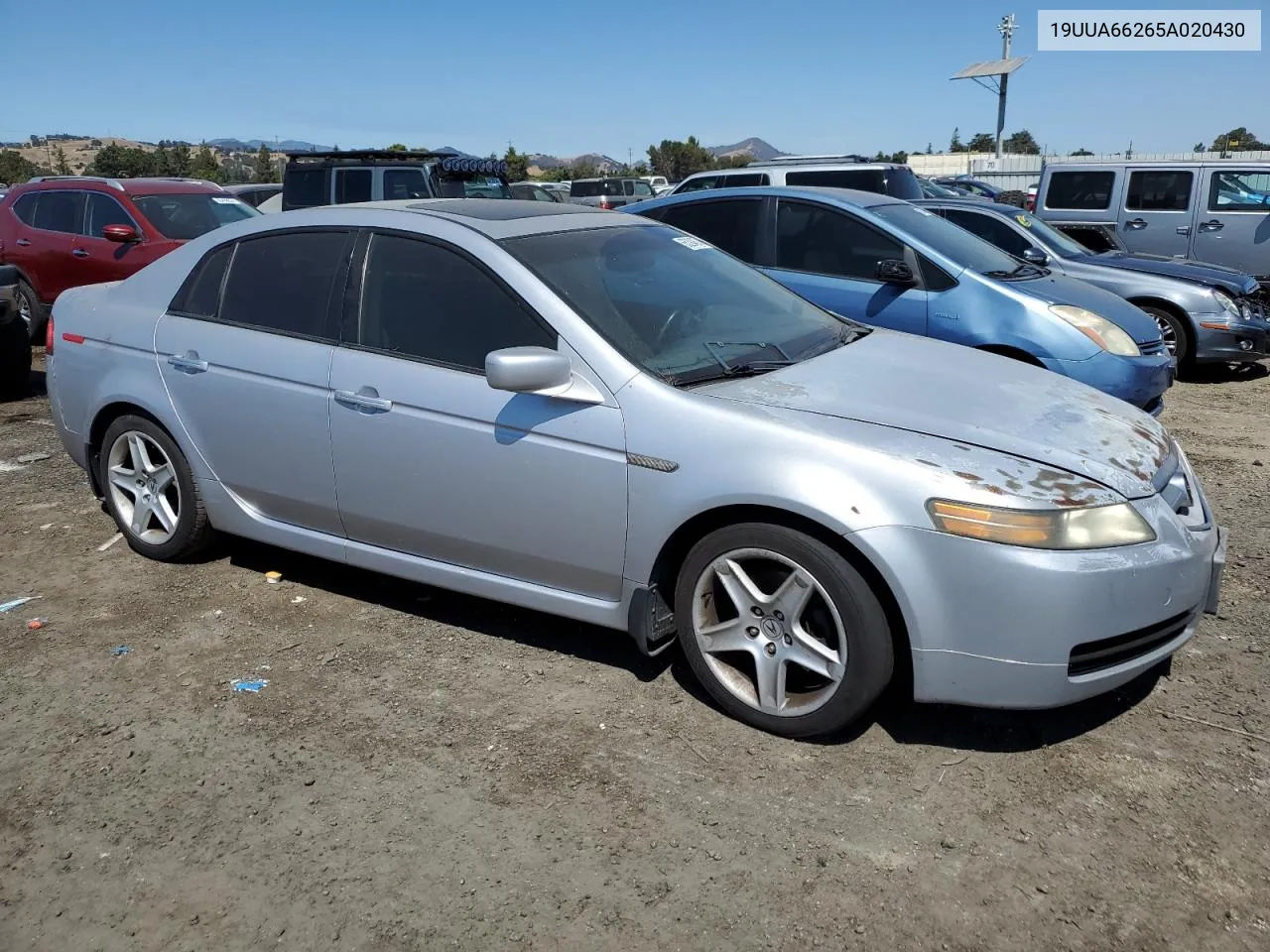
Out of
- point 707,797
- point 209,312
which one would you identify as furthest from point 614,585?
point 209,312

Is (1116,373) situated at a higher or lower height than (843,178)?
lower

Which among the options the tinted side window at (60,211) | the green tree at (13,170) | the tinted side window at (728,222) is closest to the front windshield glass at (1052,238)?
the tinted side window at (728,222)

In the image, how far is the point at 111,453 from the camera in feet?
16.0

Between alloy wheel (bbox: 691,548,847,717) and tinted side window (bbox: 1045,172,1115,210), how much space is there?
11.3m

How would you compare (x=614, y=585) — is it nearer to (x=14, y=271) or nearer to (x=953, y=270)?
(x=953, y=270)

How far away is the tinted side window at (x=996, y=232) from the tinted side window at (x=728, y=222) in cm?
284

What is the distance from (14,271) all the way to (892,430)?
751 cm

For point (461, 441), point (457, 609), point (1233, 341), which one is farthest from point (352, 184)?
point (461, 441)

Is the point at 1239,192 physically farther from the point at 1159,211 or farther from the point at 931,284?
the point at 931,284

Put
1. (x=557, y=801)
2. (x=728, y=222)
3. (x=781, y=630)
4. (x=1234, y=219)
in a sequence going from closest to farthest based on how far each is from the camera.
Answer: (x=557, y=801)
(x=781, y=630)
(x=728, y=222)
(x=1234, y=219)

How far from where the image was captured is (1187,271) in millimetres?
9555

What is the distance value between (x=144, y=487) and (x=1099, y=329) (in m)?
5.49

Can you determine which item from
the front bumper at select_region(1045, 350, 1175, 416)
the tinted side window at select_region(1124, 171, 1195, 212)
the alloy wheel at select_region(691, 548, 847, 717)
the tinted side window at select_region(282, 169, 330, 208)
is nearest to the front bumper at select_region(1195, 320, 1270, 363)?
the front bumper at select_region(1045, 350, 1175, 416)

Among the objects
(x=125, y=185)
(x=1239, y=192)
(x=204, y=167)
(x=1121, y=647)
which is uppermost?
(x=204, y=167)
